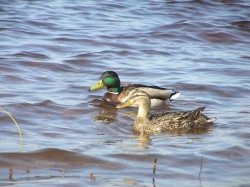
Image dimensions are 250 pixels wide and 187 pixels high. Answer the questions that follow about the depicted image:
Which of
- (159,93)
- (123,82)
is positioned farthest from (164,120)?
(123,82)

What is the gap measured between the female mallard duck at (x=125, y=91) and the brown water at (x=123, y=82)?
0.23 m

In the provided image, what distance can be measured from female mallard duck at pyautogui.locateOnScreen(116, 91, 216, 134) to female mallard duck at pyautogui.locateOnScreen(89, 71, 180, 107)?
1.38 meters

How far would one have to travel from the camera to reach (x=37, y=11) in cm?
2052

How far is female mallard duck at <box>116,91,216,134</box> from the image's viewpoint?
31.3ft

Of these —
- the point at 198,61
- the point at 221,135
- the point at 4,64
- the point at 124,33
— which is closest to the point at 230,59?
the point at 198,61

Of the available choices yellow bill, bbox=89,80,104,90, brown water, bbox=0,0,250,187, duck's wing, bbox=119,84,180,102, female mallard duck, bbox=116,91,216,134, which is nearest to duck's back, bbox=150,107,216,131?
female mallard duck, bbox=116,91,216,134

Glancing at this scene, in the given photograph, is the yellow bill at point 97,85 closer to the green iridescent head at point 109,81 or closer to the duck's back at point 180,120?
the green iridescent head at point 109,81

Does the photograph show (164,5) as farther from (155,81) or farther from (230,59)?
(155,81)

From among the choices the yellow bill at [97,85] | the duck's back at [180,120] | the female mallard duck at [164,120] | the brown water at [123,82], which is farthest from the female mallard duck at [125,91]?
the duck's back at [180,120]

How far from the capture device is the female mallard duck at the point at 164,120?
953 centimetres

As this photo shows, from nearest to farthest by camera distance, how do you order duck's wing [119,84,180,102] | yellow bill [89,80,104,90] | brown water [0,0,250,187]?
brown water [0,0,250,187], duck's wing [119,84,180,102], yellow bill [89,80,104,90]

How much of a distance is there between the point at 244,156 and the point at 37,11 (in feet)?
45.6

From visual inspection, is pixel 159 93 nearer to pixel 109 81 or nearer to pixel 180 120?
pixel 109 81

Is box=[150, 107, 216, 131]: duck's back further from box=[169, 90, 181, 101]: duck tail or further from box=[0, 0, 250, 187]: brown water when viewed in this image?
box=[169, 90, 181, 101]: duck tail
